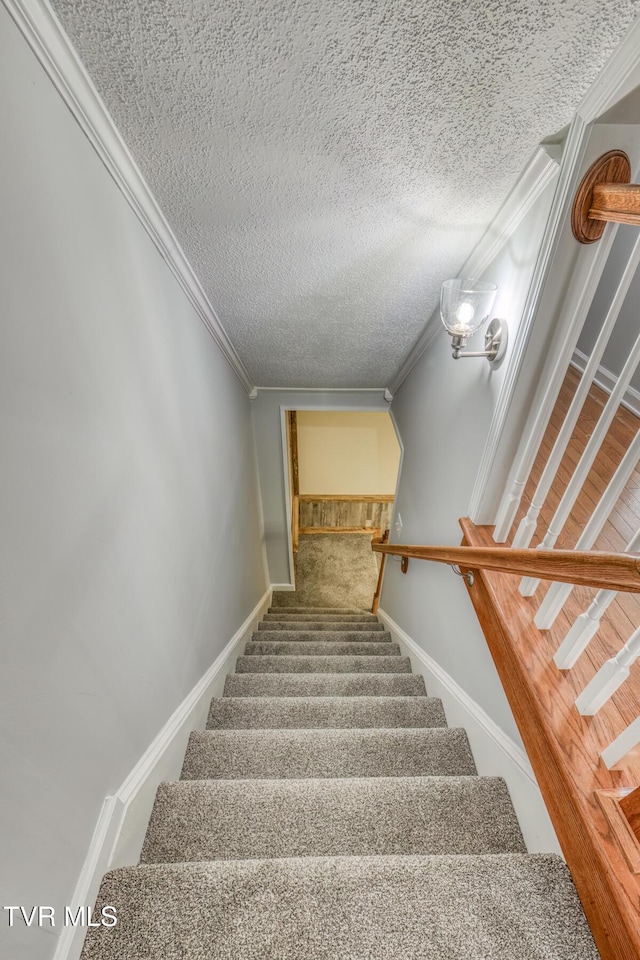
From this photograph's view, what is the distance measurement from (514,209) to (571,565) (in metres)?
1.11

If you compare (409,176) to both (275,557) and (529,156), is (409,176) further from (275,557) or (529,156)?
(275,557)

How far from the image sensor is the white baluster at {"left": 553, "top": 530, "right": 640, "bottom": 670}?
0.77 meters

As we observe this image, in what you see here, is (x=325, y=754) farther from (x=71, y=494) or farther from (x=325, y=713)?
(x=71, y=494)

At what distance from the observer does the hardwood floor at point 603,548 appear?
84 cm

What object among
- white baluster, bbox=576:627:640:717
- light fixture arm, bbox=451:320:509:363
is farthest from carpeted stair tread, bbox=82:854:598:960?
light fixture arm, bbox=451:320:509:363

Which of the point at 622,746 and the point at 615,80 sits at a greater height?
the point at 615,80

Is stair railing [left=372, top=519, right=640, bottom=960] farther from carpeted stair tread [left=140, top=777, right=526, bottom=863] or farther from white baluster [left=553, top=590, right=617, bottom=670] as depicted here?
carpeted stair tread [left=140, top=777, right=526, bottom=863]

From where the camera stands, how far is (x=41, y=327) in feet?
2.22

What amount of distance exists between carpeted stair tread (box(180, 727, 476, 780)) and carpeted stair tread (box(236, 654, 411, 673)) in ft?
2.46

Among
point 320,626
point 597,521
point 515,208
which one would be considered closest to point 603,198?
point 515,208

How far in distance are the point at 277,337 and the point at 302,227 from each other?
0.95 m

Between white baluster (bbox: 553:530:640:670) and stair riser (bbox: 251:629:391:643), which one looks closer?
white baluster (bbox: 553:530:640:670)

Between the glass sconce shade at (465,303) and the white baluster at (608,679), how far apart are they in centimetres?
104

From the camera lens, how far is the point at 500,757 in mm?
1148
